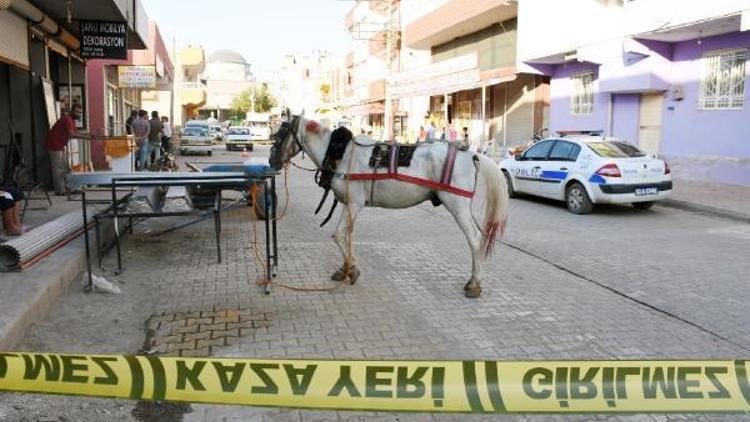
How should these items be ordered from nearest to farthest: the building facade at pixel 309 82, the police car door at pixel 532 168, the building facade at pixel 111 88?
the police car door at pixel 532 168 → the building facade at pixel 111 88 → the building facade at pixel 309 82

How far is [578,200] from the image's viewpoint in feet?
40.1

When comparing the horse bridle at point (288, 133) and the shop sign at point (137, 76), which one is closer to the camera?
the horse bridle at point (288, 133)

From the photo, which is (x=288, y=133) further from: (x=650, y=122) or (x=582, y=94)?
(x=582, y=94)

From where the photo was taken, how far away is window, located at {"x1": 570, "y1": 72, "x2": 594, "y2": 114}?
21.2 meters

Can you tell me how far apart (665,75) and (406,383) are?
1741 centimetres

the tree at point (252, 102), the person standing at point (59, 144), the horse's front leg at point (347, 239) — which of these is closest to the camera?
the horse's front leg at point (347, 239)

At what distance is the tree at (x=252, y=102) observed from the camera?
3888 inches

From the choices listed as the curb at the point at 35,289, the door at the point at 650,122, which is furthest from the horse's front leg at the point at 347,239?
the door at the point at 650,122

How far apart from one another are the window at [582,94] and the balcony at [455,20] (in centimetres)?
485

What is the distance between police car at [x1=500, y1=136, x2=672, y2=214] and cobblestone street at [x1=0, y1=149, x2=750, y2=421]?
2.06 m

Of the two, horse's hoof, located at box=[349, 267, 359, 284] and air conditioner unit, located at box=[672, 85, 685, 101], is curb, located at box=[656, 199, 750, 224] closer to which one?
air conditioner unit, located at box=[672, 85, 685, 101]

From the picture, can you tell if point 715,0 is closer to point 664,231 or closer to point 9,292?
point 664,231

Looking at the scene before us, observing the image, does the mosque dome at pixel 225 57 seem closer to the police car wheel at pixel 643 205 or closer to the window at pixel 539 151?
the window at pixel 539 151

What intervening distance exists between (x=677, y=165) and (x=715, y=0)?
452 centimetres
